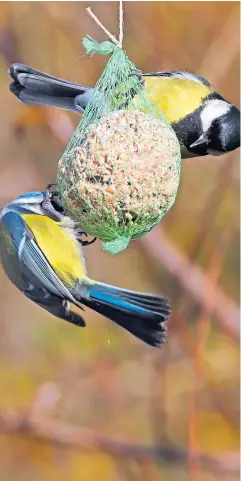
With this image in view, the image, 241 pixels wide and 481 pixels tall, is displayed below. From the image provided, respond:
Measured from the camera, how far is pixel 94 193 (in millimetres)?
1668

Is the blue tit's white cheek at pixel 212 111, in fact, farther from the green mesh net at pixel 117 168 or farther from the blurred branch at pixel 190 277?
the blurred branch at pixel 190 277

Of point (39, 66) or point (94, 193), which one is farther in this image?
point (39, 66)

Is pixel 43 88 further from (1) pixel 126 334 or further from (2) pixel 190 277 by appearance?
(1) pixel 126 334

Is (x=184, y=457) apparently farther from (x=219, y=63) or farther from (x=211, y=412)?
(x=219, y=63)

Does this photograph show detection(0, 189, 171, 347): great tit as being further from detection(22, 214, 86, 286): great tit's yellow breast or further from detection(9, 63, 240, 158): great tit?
detection(9, 63, 240, 158): great tit

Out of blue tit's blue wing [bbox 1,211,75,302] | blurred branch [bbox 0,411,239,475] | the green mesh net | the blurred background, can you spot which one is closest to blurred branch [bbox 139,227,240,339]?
the blurred background

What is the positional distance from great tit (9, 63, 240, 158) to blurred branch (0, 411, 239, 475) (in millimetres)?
1785

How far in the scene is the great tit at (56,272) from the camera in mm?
2053

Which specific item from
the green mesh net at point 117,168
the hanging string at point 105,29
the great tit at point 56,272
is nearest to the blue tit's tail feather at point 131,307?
the great tit at point 56,272

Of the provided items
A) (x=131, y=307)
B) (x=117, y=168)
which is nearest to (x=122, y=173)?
(x=117, y=168)

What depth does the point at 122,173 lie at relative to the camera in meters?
1.66

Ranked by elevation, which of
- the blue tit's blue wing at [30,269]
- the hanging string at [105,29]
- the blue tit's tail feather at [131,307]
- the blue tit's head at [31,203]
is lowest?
the blue tit's tail feather at [131,307]

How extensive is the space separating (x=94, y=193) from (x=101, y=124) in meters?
0.17

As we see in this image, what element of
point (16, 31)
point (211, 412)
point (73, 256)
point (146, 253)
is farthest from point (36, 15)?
point (211, 412)
